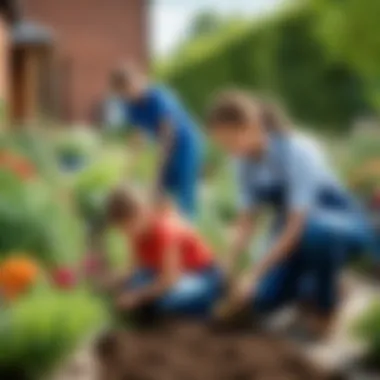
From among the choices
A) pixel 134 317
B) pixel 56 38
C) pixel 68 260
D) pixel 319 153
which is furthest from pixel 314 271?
pixel 56 38

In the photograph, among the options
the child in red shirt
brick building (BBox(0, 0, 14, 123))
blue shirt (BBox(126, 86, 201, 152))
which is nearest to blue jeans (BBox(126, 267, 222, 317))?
the child in red shirt

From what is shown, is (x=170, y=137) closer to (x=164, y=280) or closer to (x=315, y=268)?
(x=164, y=280)

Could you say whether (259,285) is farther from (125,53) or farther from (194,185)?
(125,53)

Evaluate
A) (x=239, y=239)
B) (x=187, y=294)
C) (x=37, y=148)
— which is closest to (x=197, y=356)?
(x=187, y=294)

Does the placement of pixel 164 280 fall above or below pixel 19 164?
below

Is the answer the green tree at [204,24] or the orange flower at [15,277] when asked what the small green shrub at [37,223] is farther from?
the green tree at [204,24]

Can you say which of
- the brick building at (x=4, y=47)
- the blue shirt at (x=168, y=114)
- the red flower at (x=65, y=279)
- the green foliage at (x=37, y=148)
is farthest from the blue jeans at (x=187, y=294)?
the brick building at (x=4, y=47)

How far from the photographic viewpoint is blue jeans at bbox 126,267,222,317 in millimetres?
1830

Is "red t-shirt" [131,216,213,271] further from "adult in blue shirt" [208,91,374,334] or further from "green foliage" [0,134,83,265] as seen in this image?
"green foliage" [0,134,83,265]

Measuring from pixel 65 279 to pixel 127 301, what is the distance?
14 centimetres

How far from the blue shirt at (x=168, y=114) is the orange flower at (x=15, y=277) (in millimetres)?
365

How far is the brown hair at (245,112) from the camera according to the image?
5.90ft

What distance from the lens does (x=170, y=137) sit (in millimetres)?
1872

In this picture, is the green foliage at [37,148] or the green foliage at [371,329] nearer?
the green foliage at [371,329]
